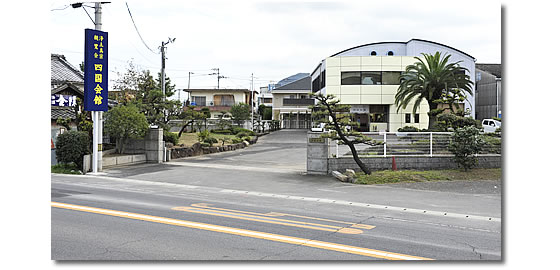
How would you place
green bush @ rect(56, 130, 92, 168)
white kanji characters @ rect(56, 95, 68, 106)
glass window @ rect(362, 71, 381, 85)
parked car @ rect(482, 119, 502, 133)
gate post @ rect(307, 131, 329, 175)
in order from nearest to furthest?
gate post @ rect(307, 131, 329, 175) → green bush @ rect(56, 130, 92, 168) → white kanji characters @ rect(56, 95, 68, 106) → parked car @ rect(482, 119, 502, 133) → glass window @ rect(362, 71, 381, 85)

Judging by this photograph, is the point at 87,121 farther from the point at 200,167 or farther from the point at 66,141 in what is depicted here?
the point at 200,167

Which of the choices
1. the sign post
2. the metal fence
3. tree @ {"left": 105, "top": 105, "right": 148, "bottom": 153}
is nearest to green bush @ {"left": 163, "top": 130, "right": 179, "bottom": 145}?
tree @ {"left": 105, "top": 105, "right": 148, "bottom": 153}

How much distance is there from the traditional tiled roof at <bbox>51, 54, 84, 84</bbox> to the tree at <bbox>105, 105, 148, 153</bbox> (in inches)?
505

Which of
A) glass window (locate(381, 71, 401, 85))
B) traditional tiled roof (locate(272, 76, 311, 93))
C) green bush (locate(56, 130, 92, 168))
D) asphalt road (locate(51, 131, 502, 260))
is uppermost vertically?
traditional tiled roof (locate(272, 76, 311, 93))

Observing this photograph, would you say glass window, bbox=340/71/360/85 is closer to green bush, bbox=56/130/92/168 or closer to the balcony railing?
the balcony railing

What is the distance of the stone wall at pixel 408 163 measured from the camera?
16.4 meters

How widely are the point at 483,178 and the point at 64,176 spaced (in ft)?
48.1

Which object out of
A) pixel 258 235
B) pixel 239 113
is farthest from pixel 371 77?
pixel 258 235

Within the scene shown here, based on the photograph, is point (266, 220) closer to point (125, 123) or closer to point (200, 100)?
point (125, 123)

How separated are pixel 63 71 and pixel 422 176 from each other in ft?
88.8

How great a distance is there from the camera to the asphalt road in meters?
6.48

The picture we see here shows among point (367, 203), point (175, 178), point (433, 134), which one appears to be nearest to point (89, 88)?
point (175, 178)

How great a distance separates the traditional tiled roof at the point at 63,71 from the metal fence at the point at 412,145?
74.1 ft

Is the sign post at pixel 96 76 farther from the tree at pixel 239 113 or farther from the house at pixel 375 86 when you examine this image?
the tree at pixel 239 113
